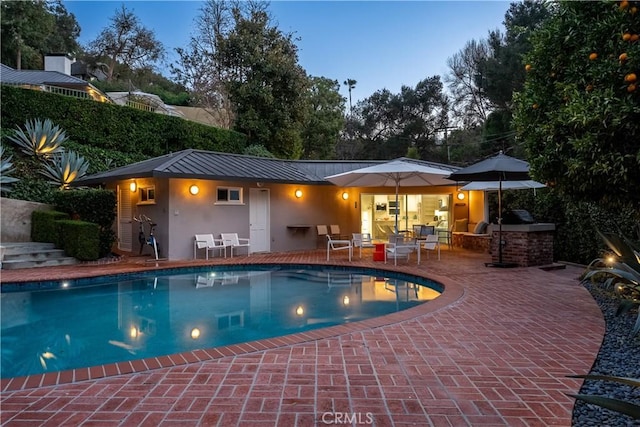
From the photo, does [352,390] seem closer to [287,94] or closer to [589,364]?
[589,364]

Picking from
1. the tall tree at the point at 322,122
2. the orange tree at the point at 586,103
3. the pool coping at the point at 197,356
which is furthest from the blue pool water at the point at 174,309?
the tall tree at the point at 322,122

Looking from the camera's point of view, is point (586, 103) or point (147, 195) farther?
point (147, 195)

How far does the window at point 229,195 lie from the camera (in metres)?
12.7

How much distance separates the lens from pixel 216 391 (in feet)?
10.5

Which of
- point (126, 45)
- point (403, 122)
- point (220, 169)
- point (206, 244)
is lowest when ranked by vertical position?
point (206, 244)

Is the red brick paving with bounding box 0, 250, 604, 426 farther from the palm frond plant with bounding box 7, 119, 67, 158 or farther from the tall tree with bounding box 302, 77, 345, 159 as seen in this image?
the tall tree with bounding box 302, 77, 345, 159

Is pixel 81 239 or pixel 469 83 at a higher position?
pixel 469 83

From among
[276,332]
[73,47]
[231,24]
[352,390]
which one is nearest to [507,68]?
[231,24]

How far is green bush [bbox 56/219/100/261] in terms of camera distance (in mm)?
10945

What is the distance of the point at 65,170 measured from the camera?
43.6 feet

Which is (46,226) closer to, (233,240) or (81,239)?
(81,239)

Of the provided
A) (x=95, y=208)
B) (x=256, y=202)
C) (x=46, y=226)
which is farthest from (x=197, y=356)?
(x=46, y=226)

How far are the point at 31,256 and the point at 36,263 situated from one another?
426mm

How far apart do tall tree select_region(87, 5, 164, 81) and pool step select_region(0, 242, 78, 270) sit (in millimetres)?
24174
